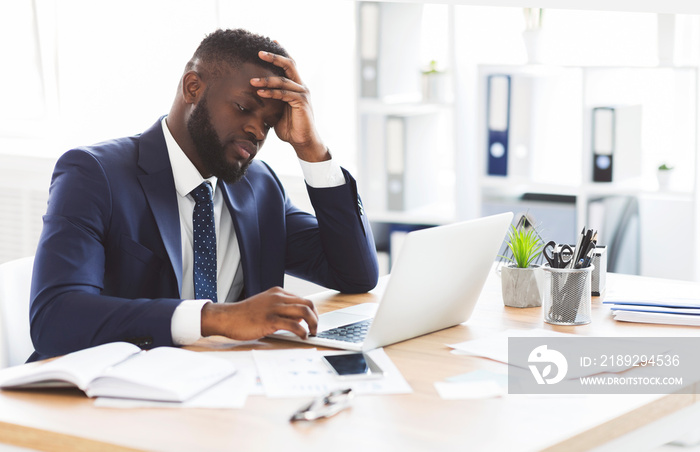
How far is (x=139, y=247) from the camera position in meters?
1.70

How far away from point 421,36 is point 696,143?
1097 millimetres

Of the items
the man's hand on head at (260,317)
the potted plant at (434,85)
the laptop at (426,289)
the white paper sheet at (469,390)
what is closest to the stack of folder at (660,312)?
the laptop at (426,289)

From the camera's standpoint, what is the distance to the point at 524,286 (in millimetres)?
1773

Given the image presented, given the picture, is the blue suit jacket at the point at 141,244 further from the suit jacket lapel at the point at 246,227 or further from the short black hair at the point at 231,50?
the short black hair at the point at 231,50

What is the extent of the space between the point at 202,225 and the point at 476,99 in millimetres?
1784

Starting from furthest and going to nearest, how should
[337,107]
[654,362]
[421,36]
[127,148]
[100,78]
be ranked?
[100,78] < [337,107] < [421,36] < [127,148] < [654,362]

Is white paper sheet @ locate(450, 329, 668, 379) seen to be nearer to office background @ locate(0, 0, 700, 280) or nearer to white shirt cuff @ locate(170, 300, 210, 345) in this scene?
white shirt cuff @ locate(170, 300, 210, 345)

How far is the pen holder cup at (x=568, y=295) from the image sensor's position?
1621 mm

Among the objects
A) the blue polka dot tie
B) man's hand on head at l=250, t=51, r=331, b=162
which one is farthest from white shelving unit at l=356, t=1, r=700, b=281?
the blue polka dot tie

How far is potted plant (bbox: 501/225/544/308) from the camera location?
1.78 metres

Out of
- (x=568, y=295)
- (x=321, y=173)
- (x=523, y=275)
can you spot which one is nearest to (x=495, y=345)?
(x=568, y=295)

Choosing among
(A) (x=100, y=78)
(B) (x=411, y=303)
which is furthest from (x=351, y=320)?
(A) (x=100, y=78)

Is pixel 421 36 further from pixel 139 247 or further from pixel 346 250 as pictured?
pixel 139 247

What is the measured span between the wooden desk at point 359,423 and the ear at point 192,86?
0.77 metres
